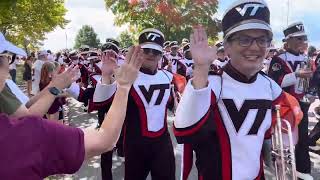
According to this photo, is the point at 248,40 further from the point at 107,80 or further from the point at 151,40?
the point at 151,40

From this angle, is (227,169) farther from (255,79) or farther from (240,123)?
(255,79)

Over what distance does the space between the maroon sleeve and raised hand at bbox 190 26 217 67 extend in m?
0.78

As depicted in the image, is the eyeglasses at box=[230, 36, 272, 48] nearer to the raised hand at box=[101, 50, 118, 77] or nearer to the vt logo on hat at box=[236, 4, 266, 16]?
the vt logo on hat at box=[236, 4, 266, 16]

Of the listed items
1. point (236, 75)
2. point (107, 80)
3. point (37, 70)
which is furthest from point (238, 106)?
point (37, 70)

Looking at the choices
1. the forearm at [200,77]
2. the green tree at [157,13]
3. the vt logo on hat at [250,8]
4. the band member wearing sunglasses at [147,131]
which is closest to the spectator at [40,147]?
the forearm at [200,77]

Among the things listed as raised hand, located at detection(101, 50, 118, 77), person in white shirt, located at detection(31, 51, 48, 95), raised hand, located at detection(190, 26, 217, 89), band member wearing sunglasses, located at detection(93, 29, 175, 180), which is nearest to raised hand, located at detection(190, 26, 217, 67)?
raised hand, located at detection(190, 26, 217, 89)

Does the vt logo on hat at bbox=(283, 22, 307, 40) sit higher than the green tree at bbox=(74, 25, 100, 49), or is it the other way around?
the green tree at bbox=(74, 25, 100, 49)

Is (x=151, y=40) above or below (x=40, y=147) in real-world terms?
above

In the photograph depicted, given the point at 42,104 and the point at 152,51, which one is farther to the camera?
the point at 152,51

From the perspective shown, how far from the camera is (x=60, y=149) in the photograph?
1776 mm

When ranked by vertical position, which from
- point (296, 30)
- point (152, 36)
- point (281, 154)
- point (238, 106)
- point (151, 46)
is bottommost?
point (281, 154)

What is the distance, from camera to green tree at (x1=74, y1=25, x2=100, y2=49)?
9956 cm

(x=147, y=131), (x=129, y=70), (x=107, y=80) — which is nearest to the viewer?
(x=129, y=70)

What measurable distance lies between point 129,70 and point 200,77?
0.41m
